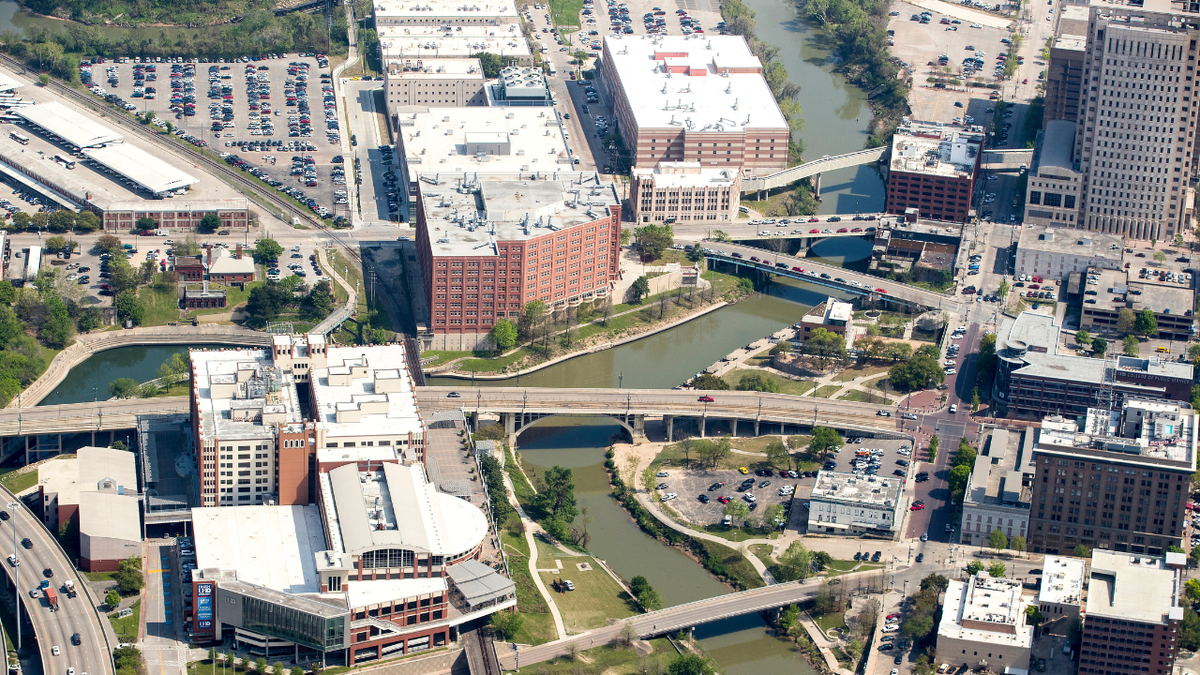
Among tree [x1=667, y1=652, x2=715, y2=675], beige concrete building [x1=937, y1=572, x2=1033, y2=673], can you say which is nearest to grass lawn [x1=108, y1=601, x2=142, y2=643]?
tree [x1=667, y1=652, x2=715, y2=675]

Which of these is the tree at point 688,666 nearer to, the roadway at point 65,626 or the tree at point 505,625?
the tree at point 505,625

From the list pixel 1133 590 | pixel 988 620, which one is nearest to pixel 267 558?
pixel 988 620

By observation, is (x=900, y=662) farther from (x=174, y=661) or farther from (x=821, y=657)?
(x=174, y=661)

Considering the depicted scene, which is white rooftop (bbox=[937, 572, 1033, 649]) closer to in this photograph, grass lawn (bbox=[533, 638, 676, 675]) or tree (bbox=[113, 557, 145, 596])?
grass lawn (bbox=[533, 638, 676, 675])

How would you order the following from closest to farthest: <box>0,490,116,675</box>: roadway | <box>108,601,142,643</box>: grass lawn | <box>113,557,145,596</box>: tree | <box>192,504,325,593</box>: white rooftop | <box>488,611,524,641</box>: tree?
<box>0,490,116,675</box>: roadway
<box>108,601,142,643</box>: grass lawn
<box>192,504,325,593</box>: white rooftop
<box>488,611,524,641</box>: tree
<box>113,557,145,596</box>: tree

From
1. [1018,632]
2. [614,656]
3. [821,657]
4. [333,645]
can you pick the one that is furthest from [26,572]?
[1018,632]

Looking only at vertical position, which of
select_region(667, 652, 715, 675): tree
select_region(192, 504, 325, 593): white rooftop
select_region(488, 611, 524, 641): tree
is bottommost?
select_region(667, 652, 715, 675): tree
